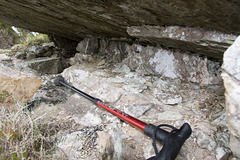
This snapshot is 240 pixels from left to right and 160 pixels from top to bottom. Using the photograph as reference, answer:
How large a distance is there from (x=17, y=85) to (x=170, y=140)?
2727 mm

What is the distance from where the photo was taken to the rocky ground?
137 cm

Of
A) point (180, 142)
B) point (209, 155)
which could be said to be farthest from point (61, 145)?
point (209, 155)

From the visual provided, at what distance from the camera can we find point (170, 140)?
51.3 inches

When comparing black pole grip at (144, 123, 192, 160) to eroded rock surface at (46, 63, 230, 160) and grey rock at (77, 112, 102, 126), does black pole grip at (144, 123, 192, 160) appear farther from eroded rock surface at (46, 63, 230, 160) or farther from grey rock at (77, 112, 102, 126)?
grey rock at (77, 112, 102, 126)

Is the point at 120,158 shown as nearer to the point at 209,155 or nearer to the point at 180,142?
the point at 180,142

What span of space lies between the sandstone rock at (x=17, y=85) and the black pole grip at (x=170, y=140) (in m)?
2.15

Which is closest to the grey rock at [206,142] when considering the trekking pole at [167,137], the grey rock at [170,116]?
the trekking pole at [167,137]

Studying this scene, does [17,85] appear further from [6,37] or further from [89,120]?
[6,37]

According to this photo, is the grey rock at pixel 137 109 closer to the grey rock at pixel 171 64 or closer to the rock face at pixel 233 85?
the grey rock at pixel 171 64

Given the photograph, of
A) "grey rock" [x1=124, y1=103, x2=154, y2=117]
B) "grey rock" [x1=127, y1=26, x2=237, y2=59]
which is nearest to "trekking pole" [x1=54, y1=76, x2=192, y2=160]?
"grey rock" [x1=124, y1=103, x2=154, y2=117]

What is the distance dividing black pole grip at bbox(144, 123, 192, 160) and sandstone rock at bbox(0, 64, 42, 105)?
2151 mm

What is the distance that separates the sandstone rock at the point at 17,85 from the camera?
239 cm

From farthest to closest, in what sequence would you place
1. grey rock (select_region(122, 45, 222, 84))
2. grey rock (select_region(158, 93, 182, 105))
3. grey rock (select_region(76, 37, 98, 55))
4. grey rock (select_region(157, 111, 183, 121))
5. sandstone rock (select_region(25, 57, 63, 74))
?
grey rock (select_region(76, 37, 98, 55)) < sandstone rock (select_region(25, 57, 63, 74)) < grey rock (select_region(122, 45, 222, 84)) < grey rock (select_region(158, 93, 182, 105)) < grey rock (select_region(157, 111, 183, 121))

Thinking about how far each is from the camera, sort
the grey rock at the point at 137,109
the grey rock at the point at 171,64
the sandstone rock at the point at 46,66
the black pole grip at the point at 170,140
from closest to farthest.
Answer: the black pole grip at the point at 170,140 < the grey rock at the point at 137,109 < the grey rock at the point at 171,64 < the sandstone rock at the point at 46,66
